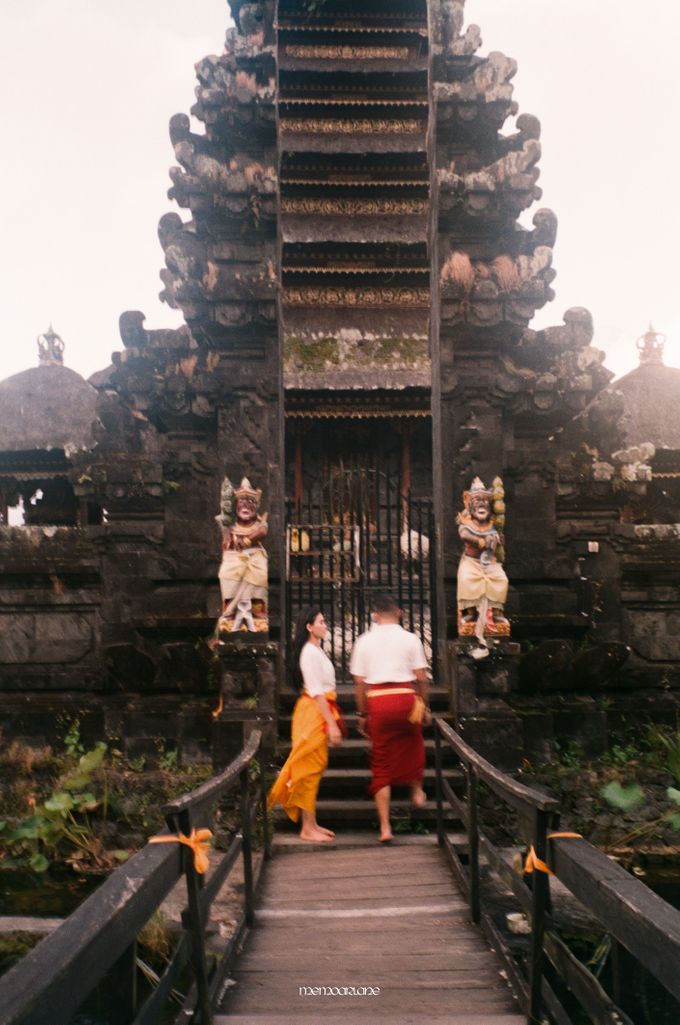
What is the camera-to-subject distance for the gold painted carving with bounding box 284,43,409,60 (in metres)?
15.9

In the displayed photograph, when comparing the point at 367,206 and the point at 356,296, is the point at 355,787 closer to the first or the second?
the point at 356,296

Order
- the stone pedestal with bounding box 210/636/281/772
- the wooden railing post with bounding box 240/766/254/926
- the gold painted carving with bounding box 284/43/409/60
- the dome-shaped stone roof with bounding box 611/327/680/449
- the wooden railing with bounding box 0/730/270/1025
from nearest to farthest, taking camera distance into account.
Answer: the wooden railing with bounding box 0/730/270/1025 → the wooden railing post with bounding box 240/766/254/926 → the stone pedestal with bounding box 210/636/281/772 → the gold painted carving with bounding box 284/43/409/60 → the dome-shaped stone roof with bounding box 611/327/680/449

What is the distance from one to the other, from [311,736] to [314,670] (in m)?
0.50

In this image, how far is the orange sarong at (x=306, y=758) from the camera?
6090mm

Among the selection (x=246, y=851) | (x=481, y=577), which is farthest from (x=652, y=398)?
(x=246, y=851)

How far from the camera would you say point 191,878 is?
3.10 m

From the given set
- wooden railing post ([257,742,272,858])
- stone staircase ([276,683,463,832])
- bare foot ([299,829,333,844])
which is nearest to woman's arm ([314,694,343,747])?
wooden railing post ([257,742,272,858])

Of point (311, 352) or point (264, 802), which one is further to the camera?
point (311, 352)

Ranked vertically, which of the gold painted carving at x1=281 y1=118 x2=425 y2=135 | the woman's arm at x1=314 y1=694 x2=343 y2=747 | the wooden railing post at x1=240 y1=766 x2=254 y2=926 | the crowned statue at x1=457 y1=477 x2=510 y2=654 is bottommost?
the wooden railing post at x1=240 y1=766 x2=254 y2=926

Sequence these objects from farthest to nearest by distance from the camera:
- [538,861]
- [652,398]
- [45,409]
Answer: [45,409] < [652,398] < [538,861]

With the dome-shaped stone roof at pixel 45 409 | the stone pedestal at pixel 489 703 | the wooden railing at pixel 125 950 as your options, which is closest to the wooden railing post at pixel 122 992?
the wooden railing at pixel 125 950

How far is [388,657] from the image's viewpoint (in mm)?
5914

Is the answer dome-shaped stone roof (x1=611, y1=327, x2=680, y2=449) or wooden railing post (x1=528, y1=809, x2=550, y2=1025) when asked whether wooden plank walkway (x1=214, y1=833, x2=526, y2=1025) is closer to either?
wooden railing post (x1=528, y1=809, x2=550, y2=1025)

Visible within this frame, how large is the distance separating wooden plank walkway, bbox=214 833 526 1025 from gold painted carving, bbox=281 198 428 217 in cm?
1328
